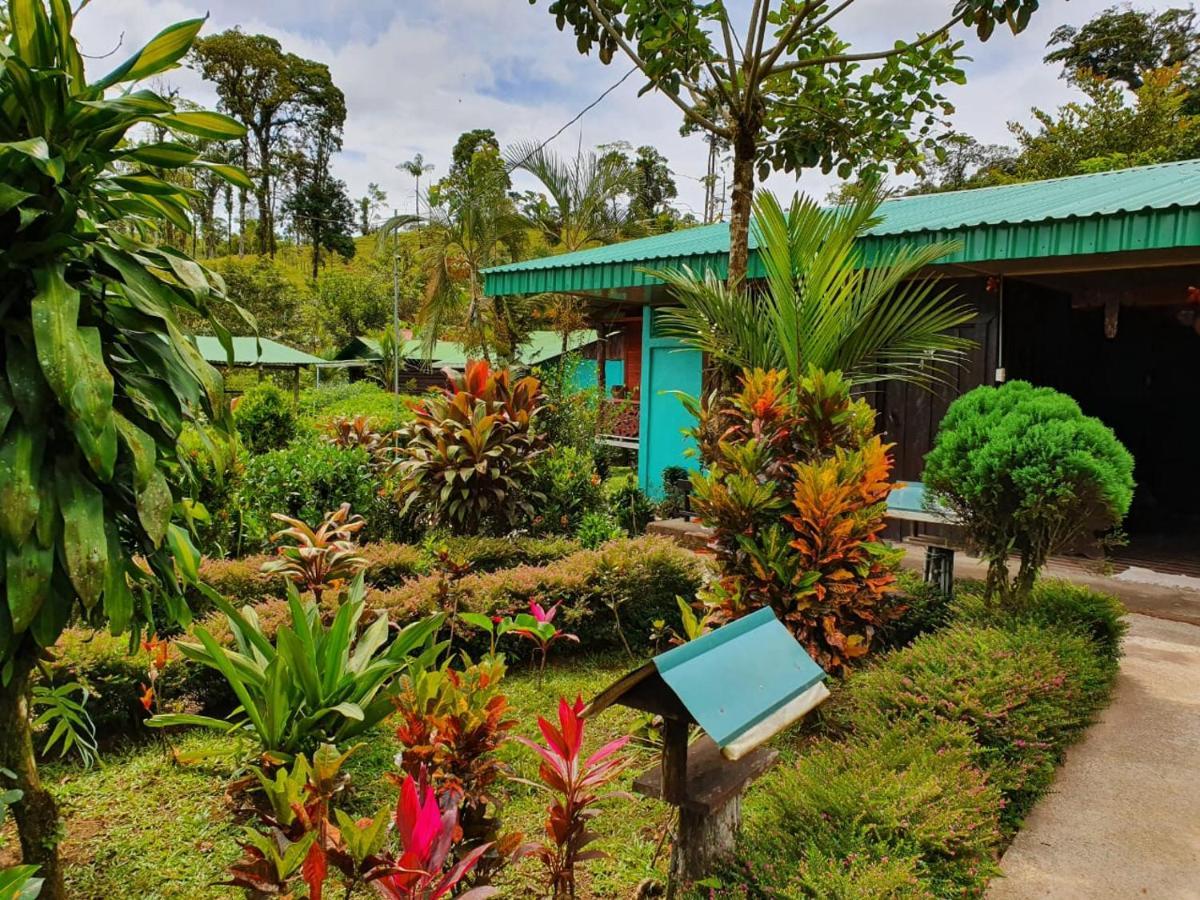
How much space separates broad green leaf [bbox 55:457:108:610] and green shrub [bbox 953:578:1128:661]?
3642mm

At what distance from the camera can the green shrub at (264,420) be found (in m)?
9.57

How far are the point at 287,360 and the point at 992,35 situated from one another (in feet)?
55.9

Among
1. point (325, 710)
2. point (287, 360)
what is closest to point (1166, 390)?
point (325, 710)

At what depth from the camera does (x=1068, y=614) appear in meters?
3.73

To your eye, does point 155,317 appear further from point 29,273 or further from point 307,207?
point 307,207

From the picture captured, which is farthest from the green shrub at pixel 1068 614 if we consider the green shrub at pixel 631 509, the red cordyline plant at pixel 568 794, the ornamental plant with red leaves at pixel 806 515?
the green shrub at pixel 631 509

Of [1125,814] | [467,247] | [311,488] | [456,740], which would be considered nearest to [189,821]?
[456,740]

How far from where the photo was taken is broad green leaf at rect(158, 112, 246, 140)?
1.93 meters

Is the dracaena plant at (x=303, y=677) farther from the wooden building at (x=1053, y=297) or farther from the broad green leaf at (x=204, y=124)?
the wooden building at (x=1053, y=297)

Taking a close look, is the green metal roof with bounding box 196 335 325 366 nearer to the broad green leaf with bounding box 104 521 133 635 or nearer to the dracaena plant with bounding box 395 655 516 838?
the broad green leaf with bounding box 104 521 133 635

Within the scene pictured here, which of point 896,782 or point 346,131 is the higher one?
point 346,131

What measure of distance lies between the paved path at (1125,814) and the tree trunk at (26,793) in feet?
Result: 8.45

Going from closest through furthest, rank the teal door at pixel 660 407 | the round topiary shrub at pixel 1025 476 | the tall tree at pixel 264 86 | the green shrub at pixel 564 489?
the round topiary shrub at pixel 1025 476 < the green shrub at pixel 564 489 < the teal door at pixel 660 407 < the tall tree at pixel 264 86

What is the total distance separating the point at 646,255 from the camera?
294 inches
